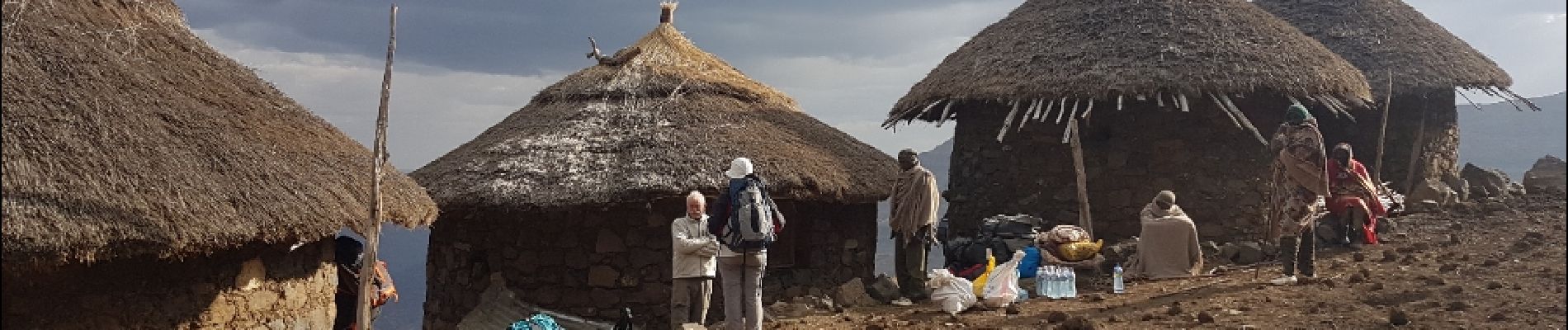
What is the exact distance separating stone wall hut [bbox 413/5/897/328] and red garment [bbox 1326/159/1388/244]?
12.6 feet

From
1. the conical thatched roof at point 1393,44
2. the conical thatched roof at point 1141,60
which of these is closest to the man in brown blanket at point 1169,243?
the conical thatched roof at point 1141,60

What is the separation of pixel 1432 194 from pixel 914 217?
27.9 feet

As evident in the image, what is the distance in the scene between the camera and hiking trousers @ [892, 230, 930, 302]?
31.9 feet

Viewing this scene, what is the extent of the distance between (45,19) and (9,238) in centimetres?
181

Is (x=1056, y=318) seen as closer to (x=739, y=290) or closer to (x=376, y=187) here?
(x=739, y=290)

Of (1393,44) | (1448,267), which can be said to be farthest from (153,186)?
(1393,44)

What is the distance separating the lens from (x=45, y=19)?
5.81 meters

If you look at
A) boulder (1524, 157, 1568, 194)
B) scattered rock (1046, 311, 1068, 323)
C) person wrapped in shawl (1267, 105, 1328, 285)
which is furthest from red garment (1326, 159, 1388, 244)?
boulder (1524, 157, 1568, 194)

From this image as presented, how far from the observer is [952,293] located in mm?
8516

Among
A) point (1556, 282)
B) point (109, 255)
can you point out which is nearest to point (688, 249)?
point (109, 255)

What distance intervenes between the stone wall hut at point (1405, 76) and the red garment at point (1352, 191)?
5624 mm

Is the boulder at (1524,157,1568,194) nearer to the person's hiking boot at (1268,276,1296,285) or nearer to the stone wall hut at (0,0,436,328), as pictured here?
the person's hiking boot at (1268,276,1296,285)

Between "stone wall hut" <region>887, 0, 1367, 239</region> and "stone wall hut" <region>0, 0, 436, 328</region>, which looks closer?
"stone wall hut" <region>0, 0, 436, 328</region>

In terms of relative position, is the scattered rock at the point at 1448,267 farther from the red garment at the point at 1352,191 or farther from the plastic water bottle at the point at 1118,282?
the plastic water bottle at the point at 1118,282
